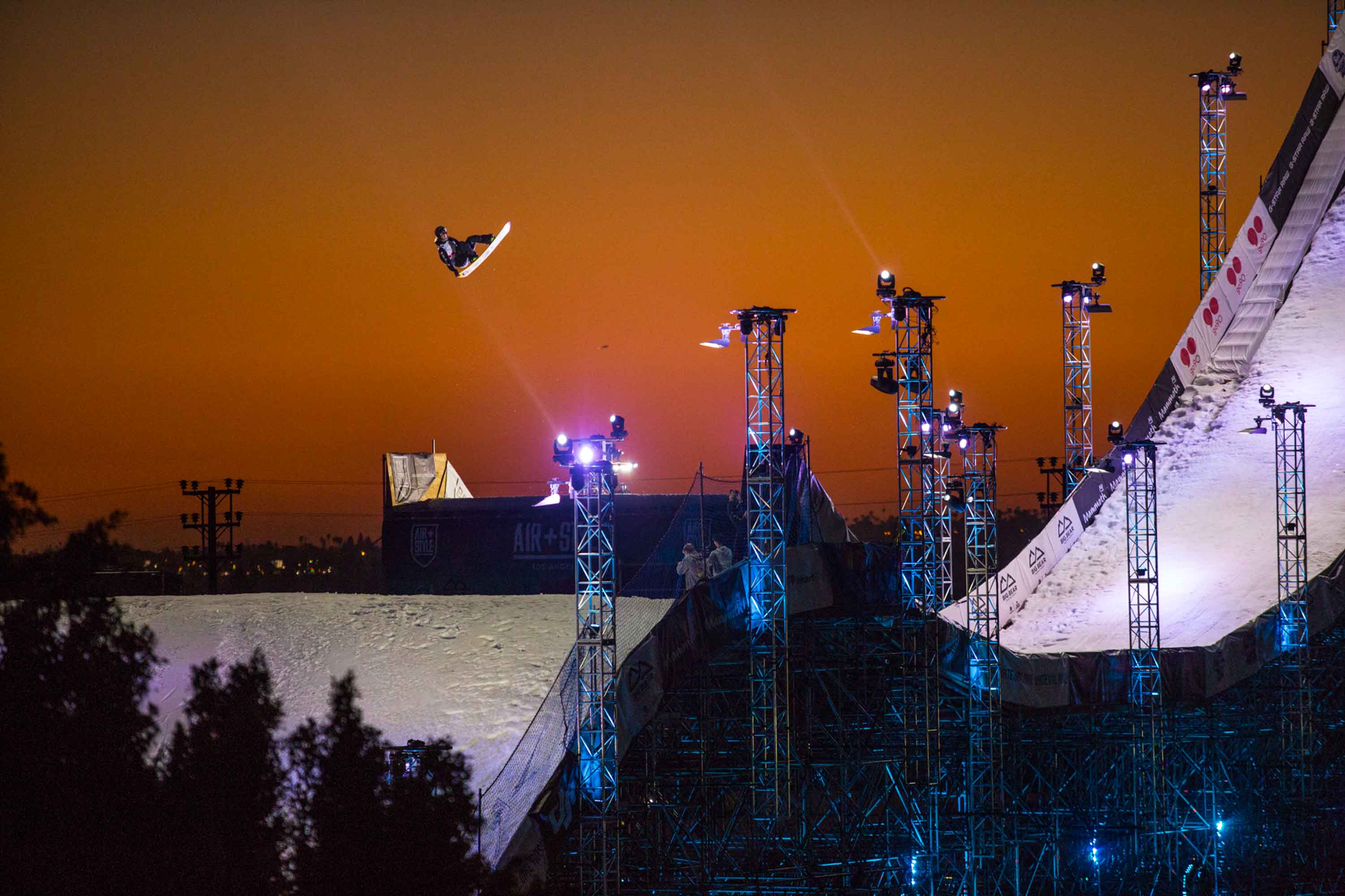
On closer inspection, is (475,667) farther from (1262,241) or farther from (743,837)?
(1262,241)

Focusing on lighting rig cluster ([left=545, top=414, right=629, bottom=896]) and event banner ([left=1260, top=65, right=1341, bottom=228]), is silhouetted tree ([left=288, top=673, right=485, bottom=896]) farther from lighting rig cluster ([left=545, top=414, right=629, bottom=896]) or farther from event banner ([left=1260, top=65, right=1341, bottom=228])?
event banner ([left=1260, top=65, right=1341, bottom=228])

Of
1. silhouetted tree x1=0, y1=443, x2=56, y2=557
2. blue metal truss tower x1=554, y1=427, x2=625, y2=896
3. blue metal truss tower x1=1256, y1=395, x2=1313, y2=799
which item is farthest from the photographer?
blue metal truss tower x1=1256, y1=395, x2=1313, y2=799

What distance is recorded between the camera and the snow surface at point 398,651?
2561 centimetres

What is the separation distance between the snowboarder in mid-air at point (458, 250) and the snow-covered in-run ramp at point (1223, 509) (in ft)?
30.0

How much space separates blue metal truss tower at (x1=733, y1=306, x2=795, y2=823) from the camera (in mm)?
18859

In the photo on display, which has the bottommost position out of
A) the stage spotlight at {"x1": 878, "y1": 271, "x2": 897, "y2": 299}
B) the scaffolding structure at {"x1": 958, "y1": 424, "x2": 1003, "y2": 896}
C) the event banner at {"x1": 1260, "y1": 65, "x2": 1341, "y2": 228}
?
the scaffolding structure at {"x1": 958, "y1": 424, "x2": 1003, "y2": 896}

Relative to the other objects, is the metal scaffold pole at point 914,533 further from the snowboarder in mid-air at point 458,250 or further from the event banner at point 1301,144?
the event banner at point 1301,144

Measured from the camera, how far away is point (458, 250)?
76.9 feet

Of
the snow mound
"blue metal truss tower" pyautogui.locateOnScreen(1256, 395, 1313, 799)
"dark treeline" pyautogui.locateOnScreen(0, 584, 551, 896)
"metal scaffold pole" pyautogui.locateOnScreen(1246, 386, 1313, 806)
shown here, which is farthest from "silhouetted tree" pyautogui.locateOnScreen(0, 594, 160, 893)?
"metal scaffold pole" pyautogui.locateOnScreen(1246, 386, 1313, 806)

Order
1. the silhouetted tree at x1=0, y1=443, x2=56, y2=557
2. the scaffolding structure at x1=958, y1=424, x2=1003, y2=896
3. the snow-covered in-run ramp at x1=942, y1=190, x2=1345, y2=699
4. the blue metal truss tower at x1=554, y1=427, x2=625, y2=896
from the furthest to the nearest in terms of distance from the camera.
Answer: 1. the snow-covered in-run ramp at x1=942, y1=190, x2=1345, y2=699
2. the scaffolding structure at x1=958, y1=424, x2=1003, y2=896
3. the blue metal truss tower at x1=554, y1=427, x2=625, y2=896
4. the silhouetted tree at x1=0, y1=443, x2=56, y2=557

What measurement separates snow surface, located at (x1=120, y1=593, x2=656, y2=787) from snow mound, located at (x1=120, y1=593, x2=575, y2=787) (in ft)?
0.11

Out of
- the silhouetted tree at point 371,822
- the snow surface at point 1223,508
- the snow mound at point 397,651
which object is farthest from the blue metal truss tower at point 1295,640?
the silhouetted tree at point 371,822

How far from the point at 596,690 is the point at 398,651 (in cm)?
1158

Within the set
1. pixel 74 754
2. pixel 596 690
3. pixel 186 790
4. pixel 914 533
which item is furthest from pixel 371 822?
pixel 914 533
